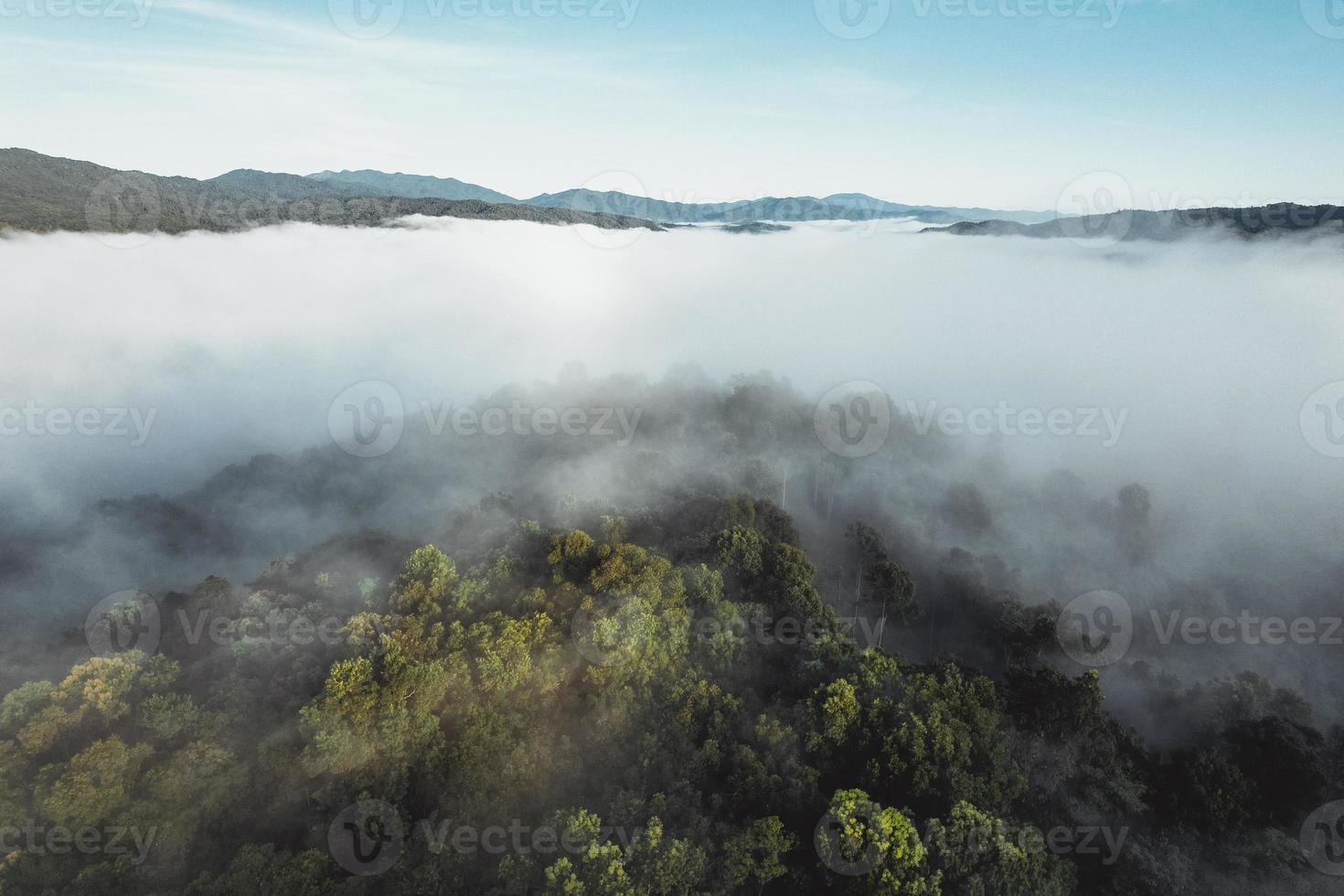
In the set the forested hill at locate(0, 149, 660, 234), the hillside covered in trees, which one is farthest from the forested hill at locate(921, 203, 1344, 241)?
the forested hill at locate(0, 149, 660, 234)

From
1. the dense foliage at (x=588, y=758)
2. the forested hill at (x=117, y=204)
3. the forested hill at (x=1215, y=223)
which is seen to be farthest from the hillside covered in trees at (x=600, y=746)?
the forested hill at (x=117, y=204)

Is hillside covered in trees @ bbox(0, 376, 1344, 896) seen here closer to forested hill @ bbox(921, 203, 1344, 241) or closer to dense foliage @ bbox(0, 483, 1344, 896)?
dense foliage @ bbox(0, 483, 1344, 896)

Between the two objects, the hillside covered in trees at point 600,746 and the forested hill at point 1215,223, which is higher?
the forested hill at point 1215,223

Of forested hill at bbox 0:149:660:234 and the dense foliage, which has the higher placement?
forested hill at bbox 0:149:660:234

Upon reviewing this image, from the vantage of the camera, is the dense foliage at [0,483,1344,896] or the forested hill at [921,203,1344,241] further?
the forested hill at [921,203,1344,241]

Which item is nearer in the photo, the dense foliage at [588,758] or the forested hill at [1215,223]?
the dense foliage at [588,758]

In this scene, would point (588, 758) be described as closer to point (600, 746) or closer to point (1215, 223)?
point (600, 746)

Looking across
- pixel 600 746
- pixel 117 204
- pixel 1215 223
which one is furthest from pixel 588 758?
pixel 117 204

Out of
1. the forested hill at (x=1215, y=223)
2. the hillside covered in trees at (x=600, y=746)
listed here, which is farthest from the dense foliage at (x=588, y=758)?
the forested hill at (x=1215, y=223)

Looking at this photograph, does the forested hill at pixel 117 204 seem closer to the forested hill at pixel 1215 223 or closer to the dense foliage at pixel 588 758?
the dense foliage at pixel 588 758
